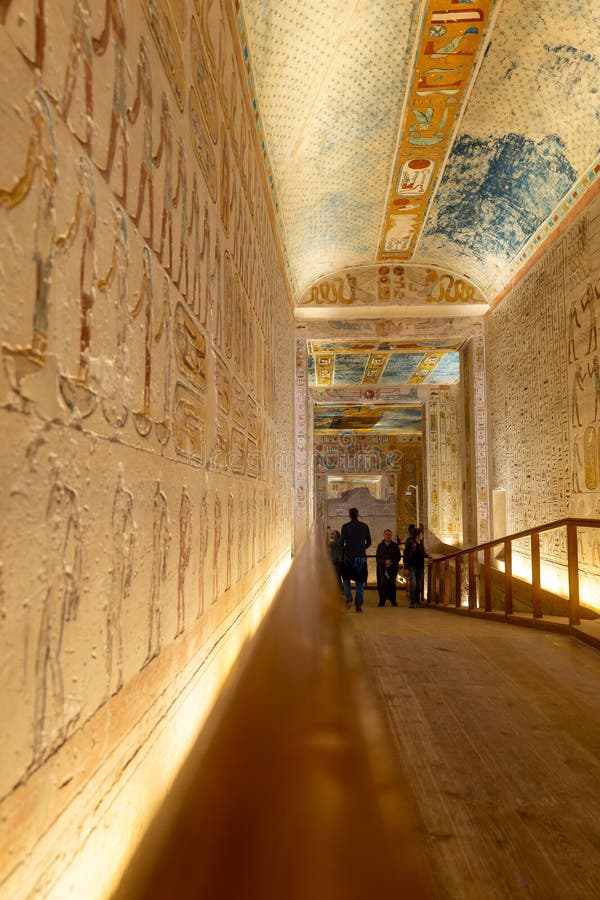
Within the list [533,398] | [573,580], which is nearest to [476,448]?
[533,398]

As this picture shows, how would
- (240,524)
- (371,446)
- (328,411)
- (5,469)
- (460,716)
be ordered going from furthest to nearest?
(371,446) → (328,411) → (240,524) → (460,716) → (5,469)

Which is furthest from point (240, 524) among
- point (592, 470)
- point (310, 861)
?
point (592, 470)

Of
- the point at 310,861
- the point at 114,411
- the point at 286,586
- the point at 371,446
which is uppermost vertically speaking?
the point at 371,446

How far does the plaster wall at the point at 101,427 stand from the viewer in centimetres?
95

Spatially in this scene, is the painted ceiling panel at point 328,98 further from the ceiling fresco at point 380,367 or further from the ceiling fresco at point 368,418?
the ceiling fresco at point 368,418

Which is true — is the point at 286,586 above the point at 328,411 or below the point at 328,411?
below

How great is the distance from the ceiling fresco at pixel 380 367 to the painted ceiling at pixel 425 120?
2776mm

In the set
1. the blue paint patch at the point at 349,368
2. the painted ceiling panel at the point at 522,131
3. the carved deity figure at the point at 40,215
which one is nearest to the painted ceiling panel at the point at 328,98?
the painted ceiling panel at the point at 522,131

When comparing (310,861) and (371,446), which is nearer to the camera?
(310,861)

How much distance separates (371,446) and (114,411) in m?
21.7

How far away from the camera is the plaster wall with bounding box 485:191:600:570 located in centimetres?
592

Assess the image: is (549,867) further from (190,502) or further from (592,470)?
(592,470)

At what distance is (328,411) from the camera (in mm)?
17297

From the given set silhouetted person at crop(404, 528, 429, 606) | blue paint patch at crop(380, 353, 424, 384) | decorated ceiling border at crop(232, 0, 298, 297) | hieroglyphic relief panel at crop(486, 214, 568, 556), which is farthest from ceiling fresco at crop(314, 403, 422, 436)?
decorated ceiling border at crop(232, 0, 298, 297)
